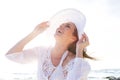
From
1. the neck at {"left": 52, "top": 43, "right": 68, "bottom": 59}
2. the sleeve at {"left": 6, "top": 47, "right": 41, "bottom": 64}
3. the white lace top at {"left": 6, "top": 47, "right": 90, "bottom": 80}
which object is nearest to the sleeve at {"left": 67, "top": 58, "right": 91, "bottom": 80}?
the white lace top at {"left": 6, "top": 47, "right": 90, "bottom": 80}

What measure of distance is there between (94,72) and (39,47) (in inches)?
405

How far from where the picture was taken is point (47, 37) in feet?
11.6

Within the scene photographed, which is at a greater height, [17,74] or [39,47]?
[39,47]

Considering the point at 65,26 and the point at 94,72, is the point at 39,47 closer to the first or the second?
the point at 65,26

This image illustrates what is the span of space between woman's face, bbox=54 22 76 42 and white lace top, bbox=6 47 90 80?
17 centimetres

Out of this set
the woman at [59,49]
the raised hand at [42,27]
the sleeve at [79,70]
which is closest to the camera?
the sleeve at [79,70]

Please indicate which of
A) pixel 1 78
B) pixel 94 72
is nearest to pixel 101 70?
pixel 94 72

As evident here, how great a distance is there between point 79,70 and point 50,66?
0.37 meters

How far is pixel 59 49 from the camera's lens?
341 cm

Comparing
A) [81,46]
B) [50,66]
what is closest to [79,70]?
[81,46]

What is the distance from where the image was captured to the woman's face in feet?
10.9

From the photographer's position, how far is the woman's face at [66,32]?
332 cm

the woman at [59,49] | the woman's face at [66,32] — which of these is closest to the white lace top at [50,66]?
the woman at [59,49]

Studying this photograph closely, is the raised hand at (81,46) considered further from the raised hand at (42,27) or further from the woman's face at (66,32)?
the raised hand at (42,27)
